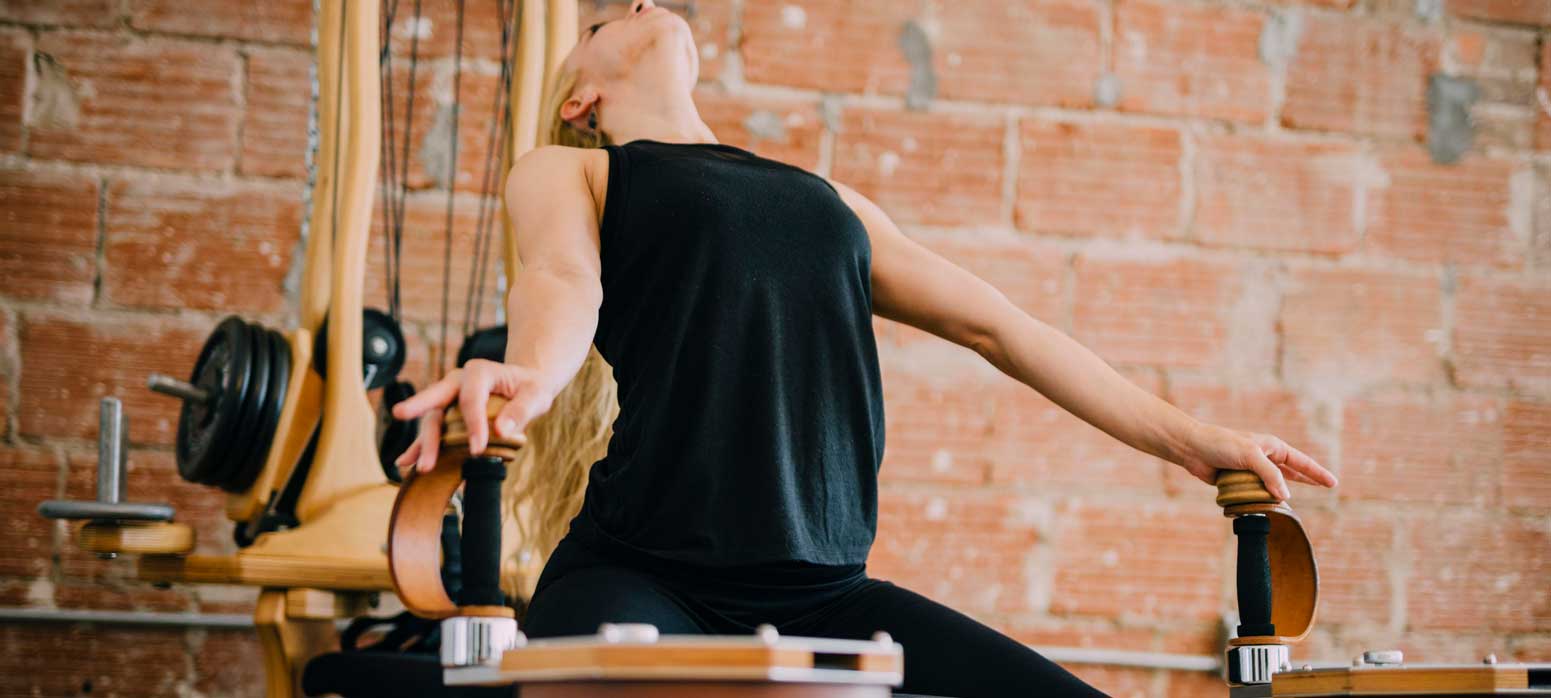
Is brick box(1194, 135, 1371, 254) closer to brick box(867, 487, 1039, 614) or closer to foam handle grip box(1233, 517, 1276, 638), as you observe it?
brick box(867, 487, 1039, 614)

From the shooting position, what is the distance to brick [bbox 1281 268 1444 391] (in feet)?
8.84

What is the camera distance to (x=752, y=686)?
91 cm

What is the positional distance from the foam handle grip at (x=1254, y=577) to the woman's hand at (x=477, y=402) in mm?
687

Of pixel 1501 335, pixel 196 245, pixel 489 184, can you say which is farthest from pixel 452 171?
pixel 1501 335

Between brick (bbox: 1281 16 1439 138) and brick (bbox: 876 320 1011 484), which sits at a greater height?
brick (bbox: 1281 16 1439 138)

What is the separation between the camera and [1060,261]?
8.67 ft

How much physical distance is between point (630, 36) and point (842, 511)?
62 centimetres

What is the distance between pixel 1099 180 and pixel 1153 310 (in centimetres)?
24

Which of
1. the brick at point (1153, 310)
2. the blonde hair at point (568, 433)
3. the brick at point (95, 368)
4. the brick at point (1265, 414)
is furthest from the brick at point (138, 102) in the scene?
the brick at point (1265, 414)

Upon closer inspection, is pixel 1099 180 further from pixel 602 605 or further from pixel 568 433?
pixel 602 605

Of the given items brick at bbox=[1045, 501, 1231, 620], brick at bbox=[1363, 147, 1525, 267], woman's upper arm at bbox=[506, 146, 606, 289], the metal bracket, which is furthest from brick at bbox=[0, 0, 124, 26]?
brick at bbox=[1363, 147, 1525, 267]

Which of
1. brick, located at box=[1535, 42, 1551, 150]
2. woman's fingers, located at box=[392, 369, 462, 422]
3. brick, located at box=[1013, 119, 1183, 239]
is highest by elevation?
brick, located at box=[1535, 42, 1551, 150]

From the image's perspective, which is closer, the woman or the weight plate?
the woman

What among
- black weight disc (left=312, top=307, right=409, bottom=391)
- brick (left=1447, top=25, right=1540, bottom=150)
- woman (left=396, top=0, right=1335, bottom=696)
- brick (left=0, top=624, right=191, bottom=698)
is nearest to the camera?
woman (left=396, top=0, right=1335, bottom=696)
